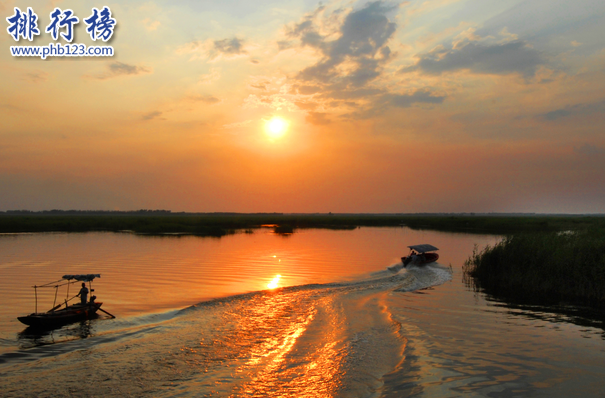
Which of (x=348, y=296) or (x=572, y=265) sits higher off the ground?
(x=572, y=265)

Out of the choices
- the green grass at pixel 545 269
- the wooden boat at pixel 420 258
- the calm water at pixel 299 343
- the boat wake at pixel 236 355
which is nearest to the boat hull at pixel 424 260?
the wooden boat at pixel 420 258

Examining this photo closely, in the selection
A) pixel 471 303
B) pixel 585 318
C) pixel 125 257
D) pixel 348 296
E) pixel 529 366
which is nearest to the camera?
pixel 529 366

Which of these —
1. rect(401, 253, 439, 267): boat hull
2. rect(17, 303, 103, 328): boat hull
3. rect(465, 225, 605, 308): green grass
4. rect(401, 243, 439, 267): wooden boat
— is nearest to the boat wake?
rect(17, 303, 103, 328): boat hull

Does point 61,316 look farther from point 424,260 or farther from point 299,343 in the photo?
point 424,260

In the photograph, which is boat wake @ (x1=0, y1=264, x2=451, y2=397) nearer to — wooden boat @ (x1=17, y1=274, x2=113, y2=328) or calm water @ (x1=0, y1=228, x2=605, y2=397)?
calm water @ (x1=0, y1=228, x2=605, y2=397)

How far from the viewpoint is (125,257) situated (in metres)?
35.8

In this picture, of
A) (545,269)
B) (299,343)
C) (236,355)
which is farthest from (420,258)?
(236,355)

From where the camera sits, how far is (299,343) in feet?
42.0

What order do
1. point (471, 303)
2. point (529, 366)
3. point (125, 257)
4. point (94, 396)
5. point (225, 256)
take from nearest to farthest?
1. point (94, 396)
2. point (529, 366)
3. point (471, 303)
4. point (125, 257)
5. point (225, 256)

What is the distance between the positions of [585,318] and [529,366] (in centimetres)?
785

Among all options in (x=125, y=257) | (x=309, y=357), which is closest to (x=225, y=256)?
(x=125, y=257)

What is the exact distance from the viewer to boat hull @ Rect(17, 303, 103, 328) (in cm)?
1398

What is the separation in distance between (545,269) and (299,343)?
17759 mm

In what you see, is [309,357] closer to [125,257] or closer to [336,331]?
[336,331]
